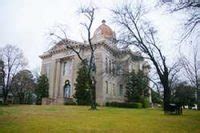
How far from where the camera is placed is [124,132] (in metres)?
8.92

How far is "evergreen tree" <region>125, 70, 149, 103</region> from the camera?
47688 mm

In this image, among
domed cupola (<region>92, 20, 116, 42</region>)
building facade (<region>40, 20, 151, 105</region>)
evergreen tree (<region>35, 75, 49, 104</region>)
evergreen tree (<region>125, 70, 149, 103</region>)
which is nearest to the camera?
building facade (<region>40, 20, 151, 105</region>)

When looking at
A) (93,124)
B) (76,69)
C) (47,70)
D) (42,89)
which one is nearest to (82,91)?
(76,69)

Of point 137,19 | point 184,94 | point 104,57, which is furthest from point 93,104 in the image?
point 184,94

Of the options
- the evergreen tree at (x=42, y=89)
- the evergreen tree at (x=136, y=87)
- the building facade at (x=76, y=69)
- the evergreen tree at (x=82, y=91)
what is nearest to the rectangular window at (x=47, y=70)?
the building facade at (x=76, y=69)

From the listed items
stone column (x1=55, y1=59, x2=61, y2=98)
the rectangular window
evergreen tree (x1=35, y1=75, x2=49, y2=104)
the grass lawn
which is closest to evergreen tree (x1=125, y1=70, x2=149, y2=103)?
stone column (x1=55, y1=59, x2=61, y2=98)

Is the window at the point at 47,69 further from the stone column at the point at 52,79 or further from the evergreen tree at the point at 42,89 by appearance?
the evergreen tree at the point at 42,89

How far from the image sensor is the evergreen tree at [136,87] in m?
47.7

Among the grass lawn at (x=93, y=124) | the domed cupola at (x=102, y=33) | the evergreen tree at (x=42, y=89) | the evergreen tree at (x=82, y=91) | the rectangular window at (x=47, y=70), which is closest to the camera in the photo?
the grass lawn at (x=93, y=124)

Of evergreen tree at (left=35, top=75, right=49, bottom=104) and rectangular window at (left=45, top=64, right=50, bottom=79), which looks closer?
evergreen tree at (left=35, top=75, right=49, bottom=104)

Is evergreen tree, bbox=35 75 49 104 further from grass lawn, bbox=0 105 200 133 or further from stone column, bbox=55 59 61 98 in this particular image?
grass lawn, bbox=0 105 200 133

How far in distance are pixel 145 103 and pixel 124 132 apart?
40.6 meters

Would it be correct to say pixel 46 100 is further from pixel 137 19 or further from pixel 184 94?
pixel 184 94

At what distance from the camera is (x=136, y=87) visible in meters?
48.2
